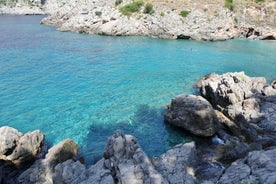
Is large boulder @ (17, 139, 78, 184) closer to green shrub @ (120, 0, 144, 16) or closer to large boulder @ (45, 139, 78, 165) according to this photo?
large boulder @ (45, 139, 78, 165)

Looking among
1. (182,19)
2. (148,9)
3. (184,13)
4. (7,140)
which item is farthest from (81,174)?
(148,9)

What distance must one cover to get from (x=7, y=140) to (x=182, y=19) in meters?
75.6

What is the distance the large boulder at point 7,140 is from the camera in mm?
22984

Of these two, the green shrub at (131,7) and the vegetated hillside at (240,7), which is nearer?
the vegetated hillside at (240,7)

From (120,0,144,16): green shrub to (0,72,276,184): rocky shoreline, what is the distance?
Result: 68363 mm

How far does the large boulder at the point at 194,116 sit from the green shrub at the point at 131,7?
71626mm

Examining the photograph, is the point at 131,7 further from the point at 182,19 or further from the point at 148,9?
the point at 182,19

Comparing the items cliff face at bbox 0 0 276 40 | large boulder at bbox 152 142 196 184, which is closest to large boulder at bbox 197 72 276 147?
large boulder at bbox 152 142 196 184

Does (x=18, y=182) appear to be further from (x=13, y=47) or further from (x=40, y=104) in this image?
(x=13, y=47)

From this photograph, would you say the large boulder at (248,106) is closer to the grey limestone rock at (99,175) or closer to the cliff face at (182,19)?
the grey limestone rock at (99,175)

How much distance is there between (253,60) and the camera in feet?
194

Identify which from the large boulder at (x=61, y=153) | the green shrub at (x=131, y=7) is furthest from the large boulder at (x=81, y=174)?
the green shrub at (x=131, y=7)

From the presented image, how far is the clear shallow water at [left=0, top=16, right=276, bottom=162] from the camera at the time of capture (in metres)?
29.5

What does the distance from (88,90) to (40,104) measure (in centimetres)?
788
